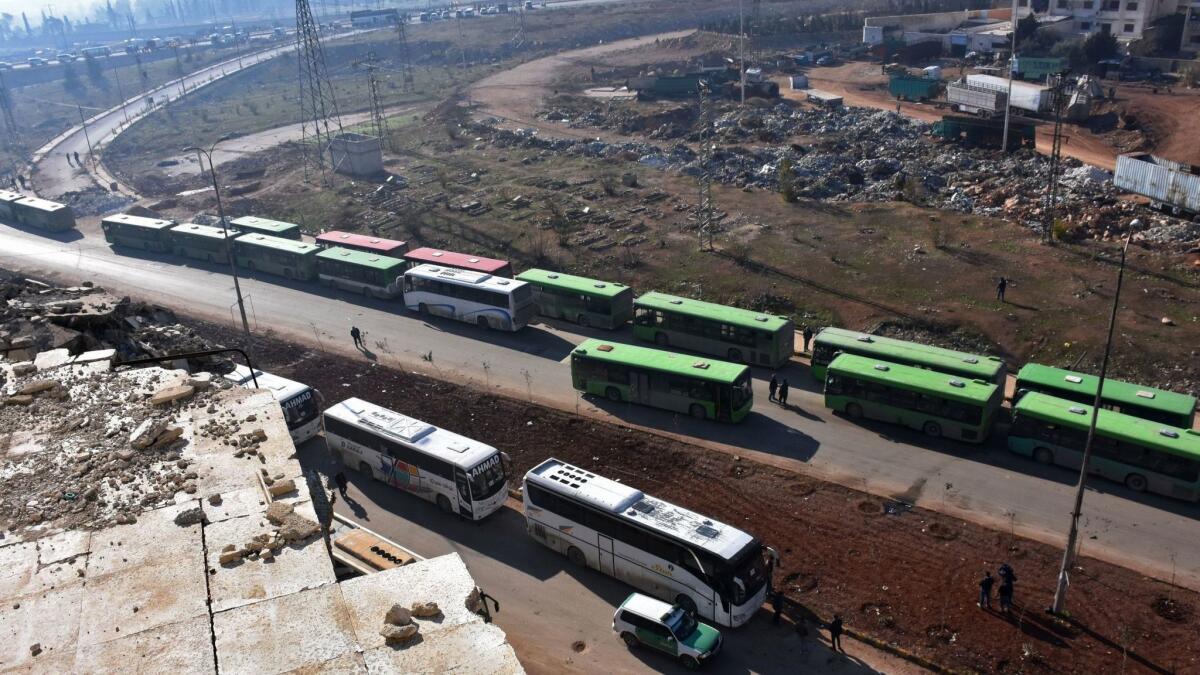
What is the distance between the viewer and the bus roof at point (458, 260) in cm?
4616

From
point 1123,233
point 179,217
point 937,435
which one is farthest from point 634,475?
point 179,217

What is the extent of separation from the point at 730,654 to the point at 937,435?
14.1 metres

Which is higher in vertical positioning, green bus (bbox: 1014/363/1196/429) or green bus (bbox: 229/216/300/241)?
green bus (bbox: 229/216/300/241)

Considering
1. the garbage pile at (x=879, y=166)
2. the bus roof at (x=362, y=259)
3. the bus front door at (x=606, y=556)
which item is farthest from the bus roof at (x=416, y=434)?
the garbage pile at (x=879, y=166)

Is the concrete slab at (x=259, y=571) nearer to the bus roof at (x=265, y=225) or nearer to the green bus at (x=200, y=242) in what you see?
the green bus at (x=200, y=242)

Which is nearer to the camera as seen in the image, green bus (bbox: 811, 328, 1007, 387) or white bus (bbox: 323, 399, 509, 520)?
white bus (bbox: 323, 399, 509, 520)

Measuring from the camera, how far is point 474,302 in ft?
141

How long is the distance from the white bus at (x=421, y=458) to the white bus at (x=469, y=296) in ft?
41.6

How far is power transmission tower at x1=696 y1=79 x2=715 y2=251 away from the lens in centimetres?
5172

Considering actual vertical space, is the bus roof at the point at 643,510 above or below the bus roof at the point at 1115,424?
above

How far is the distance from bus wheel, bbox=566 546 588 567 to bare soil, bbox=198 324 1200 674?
14.2ft

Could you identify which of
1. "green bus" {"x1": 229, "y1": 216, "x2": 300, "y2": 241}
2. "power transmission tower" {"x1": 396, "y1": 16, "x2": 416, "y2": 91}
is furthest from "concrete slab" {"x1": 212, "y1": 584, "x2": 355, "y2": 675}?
"power transmission tower" {"x1": 396, "y1": 16, "x2": 416, "y2": 91}

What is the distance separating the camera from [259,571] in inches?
521

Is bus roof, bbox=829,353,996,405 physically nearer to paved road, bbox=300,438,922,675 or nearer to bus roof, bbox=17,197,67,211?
paved road, bbox=300,438,922,675
